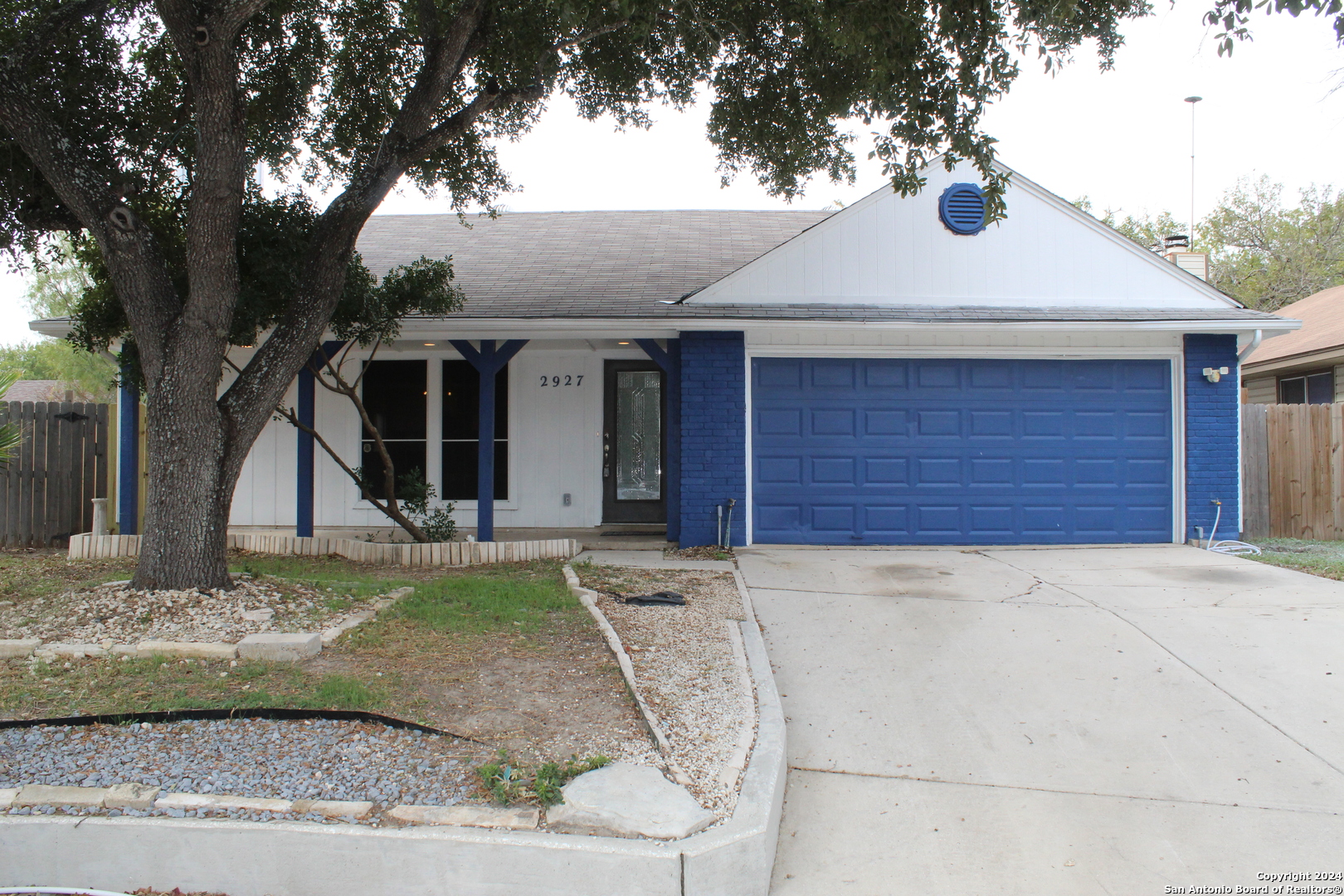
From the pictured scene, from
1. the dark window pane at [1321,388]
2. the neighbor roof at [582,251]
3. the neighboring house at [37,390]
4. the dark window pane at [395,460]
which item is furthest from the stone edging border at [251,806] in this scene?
the neighboring house at [37,390]

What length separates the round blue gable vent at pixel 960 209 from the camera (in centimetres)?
970

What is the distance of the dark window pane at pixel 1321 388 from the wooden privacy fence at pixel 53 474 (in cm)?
1894

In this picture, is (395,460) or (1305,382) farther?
(1305,382)

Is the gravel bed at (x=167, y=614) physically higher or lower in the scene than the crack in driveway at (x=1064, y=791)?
higher

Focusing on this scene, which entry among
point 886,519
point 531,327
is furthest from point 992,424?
point 531,327

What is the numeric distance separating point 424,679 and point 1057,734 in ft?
11.0

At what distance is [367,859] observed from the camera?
2.82 m

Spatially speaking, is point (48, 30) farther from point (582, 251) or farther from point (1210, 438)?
point (1210, 438)

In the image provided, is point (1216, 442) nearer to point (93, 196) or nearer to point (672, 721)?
point (672, 721)

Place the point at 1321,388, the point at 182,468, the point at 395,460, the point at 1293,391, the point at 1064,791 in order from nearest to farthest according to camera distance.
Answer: the point at 1064,791, the point at 182,468, the point at 395,460, the point at 1321,388, the point at 1293,391

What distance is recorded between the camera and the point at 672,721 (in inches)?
156

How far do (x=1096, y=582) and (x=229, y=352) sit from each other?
10.6 metres

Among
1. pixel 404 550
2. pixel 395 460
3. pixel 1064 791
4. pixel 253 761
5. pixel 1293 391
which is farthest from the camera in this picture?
pixel 1293 391

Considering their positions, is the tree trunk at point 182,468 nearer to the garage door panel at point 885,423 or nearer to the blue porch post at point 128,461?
the blue porch post at point 128,461
